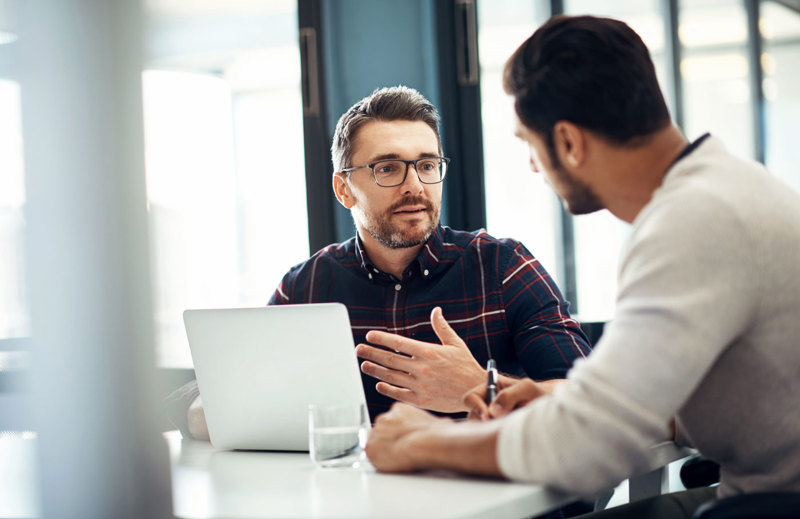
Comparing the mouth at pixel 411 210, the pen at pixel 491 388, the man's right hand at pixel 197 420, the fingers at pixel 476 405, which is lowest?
the man's right hand at pixel 197 420

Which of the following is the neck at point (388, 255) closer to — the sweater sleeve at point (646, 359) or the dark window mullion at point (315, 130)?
the dark window mullion at point (315, 130)

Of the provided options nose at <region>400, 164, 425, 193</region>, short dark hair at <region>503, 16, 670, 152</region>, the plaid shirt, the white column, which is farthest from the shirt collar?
the white column

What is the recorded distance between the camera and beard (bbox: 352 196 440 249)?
1.97m

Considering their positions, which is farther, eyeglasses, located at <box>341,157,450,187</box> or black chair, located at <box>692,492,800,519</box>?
eyeglasses, located at <box>341,157,450,187</box>

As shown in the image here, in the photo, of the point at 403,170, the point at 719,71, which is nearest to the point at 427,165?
the point at 403,170

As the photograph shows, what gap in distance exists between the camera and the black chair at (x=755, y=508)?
83 centimetres

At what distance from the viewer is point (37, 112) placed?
386 millimetres

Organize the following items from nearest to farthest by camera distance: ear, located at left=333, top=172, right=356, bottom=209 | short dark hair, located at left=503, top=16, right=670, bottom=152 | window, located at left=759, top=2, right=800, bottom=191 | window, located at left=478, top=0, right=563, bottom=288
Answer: short dark hair, located at left=503, top=16, right=670, bottom=152, ear, located at left=333, top=172, right=356, bottom=209, window, located at left=478, top=0, right=563, bottom=288, window, located at left=759, top=2, right=800, bottom=191

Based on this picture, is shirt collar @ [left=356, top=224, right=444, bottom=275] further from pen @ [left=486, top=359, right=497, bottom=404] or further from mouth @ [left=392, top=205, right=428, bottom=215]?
pen @ [left=486, top=359, right=497, bottom=404]

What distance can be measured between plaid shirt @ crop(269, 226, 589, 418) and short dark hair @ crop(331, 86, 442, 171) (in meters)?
0.30

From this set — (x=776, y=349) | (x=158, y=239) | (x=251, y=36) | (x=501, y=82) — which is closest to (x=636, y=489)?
(x=776, y=349)

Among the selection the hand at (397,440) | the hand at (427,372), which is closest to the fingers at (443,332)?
the hand at (427,372)

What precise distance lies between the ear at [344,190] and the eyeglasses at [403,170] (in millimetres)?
139

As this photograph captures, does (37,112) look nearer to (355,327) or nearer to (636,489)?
(636,489)
